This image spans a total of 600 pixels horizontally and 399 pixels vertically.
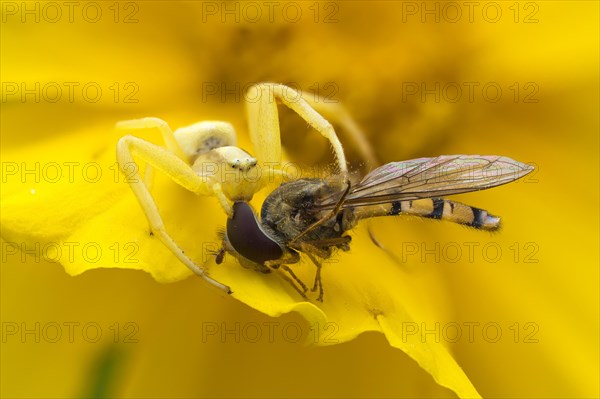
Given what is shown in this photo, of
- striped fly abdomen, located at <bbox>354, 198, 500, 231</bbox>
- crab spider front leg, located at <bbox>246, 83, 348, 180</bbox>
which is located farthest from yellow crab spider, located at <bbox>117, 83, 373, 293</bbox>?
striped fly abdomen, located at <bbox>354, 198, 500, 231</bbox>

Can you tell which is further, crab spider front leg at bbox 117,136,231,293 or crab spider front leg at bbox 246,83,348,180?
crab spider front leg at bbox 246,83,348,180

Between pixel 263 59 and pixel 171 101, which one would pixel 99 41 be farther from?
pixel 263 59

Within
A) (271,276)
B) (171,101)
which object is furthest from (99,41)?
(271,276)

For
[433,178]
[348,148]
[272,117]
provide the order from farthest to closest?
1. [348,148]
2. [272,117]
3. [433,178]

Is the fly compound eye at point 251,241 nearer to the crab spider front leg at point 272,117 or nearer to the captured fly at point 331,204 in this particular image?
the captured fly at point 331,204

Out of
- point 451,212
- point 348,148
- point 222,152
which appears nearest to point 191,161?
point 222,152

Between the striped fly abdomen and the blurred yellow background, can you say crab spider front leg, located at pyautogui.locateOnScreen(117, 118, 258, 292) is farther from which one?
the striped fly abdomen

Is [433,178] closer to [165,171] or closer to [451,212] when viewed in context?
[451,212]
